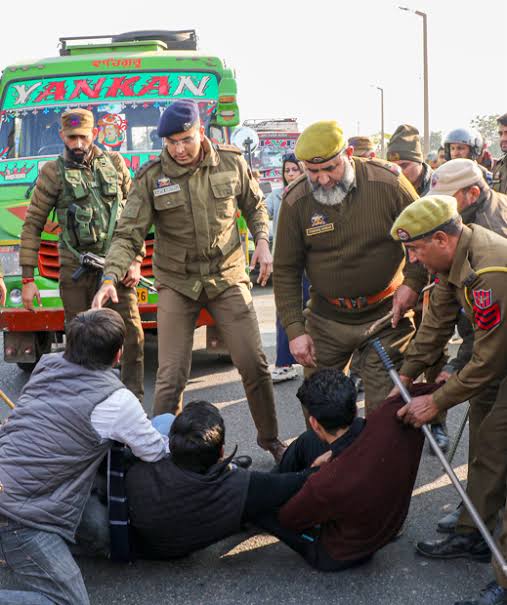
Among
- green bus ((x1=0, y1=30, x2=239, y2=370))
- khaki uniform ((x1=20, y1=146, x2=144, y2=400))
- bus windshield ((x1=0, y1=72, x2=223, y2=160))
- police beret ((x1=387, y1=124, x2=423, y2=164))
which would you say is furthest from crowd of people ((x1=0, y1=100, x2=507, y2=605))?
bus windshield ((x1=0, y1=72, x2=223, y2=160))

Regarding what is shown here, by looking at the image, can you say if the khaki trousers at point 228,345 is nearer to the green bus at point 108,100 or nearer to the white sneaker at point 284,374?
the white sneaker at point 284,374

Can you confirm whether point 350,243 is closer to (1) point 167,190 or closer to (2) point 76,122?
(1) point 167,190

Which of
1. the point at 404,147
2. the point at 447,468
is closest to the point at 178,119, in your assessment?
the point at 404,147

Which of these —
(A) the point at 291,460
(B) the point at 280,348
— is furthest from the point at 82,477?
(B) the point at 280,348

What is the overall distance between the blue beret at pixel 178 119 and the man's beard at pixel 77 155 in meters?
1.36

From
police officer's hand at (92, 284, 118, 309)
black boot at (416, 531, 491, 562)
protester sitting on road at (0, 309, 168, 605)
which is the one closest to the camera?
protester sitting on road at (0, 309, 168, 605)

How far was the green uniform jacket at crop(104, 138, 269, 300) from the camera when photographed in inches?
178

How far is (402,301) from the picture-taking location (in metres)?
3.92

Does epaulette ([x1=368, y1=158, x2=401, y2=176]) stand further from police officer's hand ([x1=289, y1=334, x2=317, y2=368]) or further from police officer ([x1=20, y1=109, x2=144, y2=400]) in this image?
police officer ([x1=20, y1=109, x2=144, y2=400])

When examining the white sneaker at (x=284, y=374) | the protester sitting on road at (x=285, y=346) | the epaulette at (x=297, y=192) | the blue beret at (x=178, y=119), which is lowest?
the white sneaker at (x=284, y=374)

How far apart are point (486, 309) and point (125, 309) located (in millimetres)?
3188

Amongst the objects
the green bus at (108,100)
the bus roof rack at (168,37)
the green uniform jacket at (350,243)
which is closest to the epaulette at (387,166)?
the green uniform jacket at (350,243)

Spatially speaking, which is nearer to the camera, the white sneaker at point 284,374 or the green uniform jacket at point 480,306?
the green uniform jacket at point 480,306

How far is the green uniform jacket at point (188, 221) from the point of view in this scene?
4.52 m
